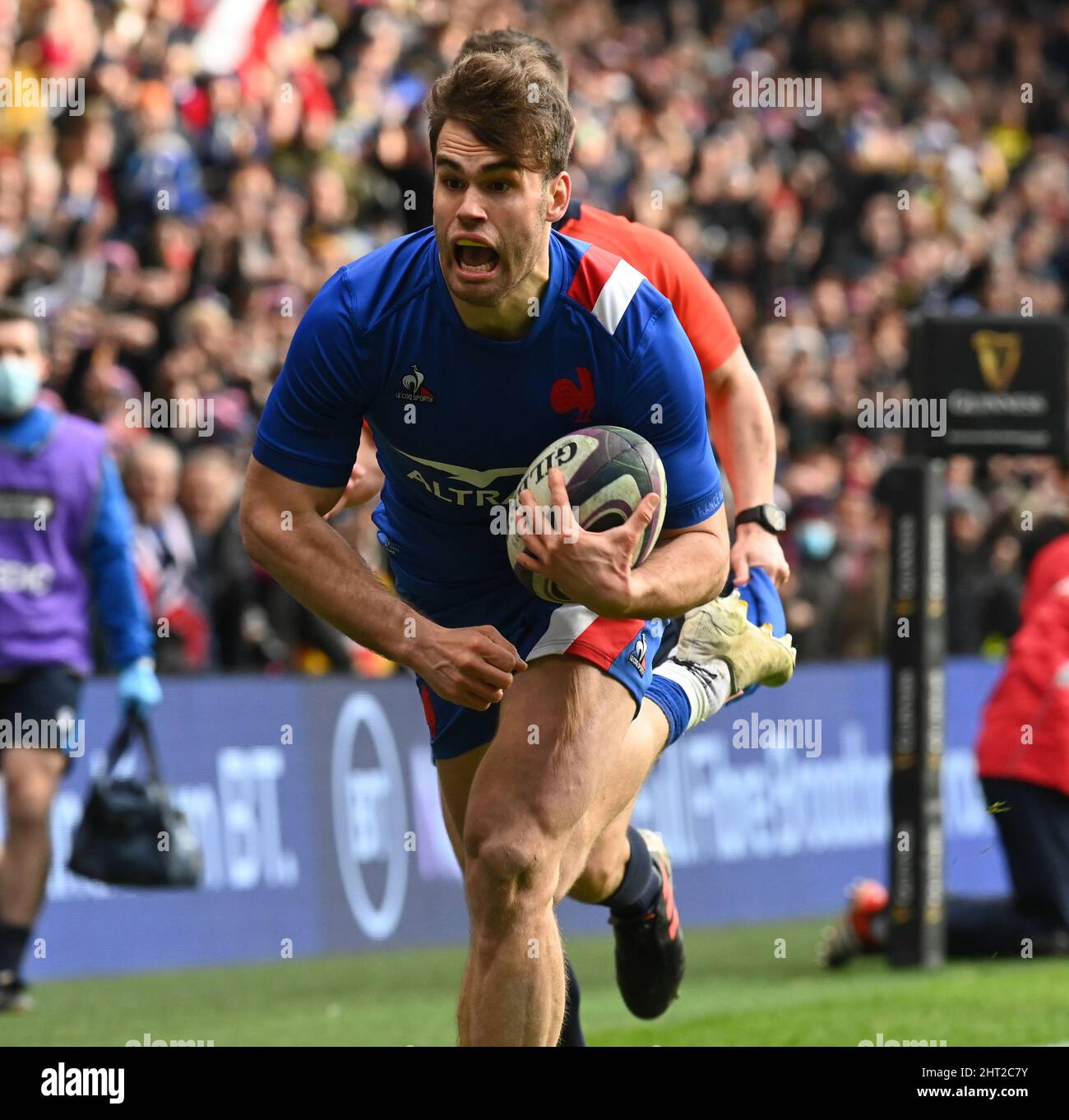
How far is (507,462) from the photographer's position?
19.0ft

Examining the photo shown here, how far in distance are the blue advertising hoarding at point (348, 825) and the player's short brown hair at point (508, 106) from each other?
6068mm

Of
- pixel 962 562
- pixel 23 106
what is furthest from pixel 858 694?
pixel 23 106

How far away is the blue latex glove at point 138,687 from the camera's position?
959 cm

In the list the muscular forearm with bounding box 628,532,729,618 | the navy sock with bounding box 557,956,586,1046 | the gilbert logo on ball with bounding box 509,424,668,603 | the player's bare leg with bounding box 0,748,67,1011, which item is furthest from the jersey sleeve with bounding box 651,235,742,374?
the player's bare leg with bounding box 0,748,67,1011

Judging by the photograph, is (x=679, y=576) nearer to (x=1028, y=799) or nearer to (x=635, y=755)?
(x=635, y=755)

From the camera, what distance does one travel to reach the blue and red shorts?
19.3 feet

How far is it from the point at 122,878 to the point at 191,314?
15.6 feet

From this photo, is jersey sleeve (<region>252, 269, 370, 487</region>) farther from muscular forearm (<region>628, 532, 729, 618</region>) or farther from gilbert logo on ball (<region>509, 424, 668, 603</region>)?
muscular forearm (<region>628, 532, 729, 618</region>)

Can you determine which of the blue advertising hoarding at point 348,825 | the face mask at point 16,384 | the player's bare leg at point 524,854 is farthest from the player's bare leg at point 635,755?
the blue advertising hoarding at point 348,825

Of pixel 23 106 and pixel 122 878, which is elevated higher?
pixel 23 106

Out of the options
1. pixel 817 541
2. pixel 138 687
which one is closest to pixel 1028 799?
pixel 138 687

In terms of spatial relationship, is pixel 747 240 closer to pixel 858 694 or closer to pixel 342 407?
pixel 858 694

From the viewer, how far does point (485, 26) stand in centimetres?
1852

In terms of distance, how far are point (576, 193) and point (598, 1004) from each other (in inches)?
314
